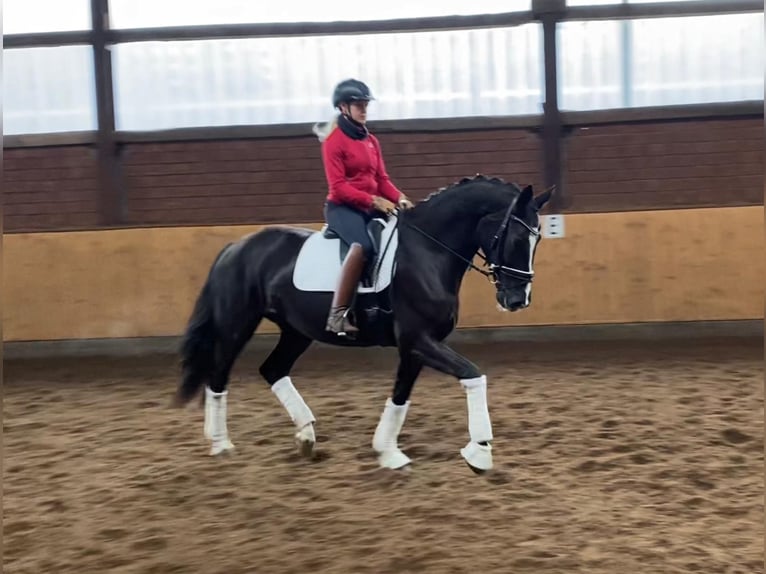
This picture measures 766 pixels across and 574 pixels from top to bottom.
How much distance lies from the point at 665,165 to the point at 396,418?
4.81m

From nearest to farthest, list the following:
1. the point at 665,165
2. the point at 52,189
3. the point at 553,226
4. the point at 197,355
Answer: the point at 197,355
the point at 553,226
the point at 665,165
the point at 52,189

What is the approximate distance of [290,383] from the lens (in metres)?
4.26

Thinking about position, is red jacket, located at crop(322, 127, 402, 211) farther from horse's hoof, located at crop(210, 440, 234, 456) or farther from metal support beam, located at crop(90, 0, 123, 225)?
metal support beam, located at crop(90, 0, 123, 225)

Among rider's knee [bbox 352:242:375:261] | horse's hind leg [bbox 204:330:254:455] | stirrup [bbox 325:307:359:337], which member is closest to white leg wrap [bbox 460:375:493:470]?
stirrup [bbox 325:307:359:337]

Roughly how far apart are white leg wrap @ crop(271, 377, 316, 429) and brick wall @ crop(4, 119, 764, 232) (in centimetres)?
346

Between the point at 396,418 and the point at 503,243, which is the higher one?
the point at 503,243

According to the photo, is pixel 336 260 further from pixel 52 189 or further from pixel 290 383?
pixel 52 189

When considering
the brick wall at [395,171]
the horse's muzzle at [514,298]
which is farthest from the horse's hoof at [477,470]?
the brick wall at [395,171]

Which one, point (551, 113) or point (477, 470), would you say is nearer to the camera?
point (477, 470)

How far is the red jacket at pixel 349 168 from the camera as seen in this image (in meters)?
3.85

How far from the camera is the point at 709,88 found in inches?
293

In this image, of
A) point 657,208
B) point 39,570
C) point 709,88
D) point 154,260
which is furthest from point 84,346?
point 709,88

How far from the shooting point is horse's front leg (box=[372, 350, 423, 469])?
3842 millimetres

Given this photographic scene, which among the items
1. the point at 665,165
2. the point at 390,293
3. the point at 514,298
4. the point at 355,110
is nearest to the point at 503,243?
the point at 514,298
